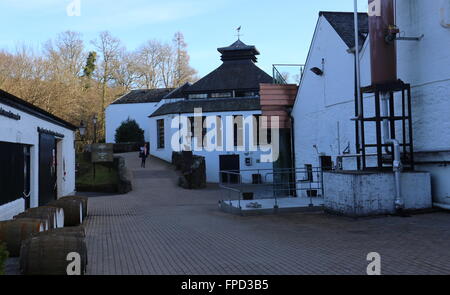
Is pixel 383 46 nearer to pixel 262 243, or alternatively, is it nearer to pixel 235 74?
pixel 262 243

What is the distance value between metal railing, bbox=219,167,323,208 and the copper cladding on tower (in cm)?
424

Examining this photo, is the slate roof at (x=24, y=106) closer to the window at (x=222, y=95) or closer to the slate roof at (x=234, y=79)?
the window at (x=222, y=95)

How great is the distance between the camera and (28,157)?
42.5 ft

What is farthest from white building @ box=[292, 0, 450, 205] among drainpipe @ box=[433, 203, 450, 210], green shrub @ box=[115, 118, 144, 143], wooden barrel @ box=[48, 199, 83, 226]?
green shrub @ box=[115, 118, 144, 143]

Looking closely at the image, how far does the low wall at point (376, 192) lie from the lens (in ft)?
39.7

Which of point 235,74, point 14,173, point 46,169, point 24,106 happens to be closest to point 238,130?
point 235,74

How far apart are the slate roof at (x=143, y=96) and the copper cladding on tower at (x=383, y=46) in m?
37.7

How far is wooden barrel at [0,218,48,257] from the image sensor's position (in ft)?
25.6

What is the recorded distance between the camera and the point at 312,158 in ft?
67.2
